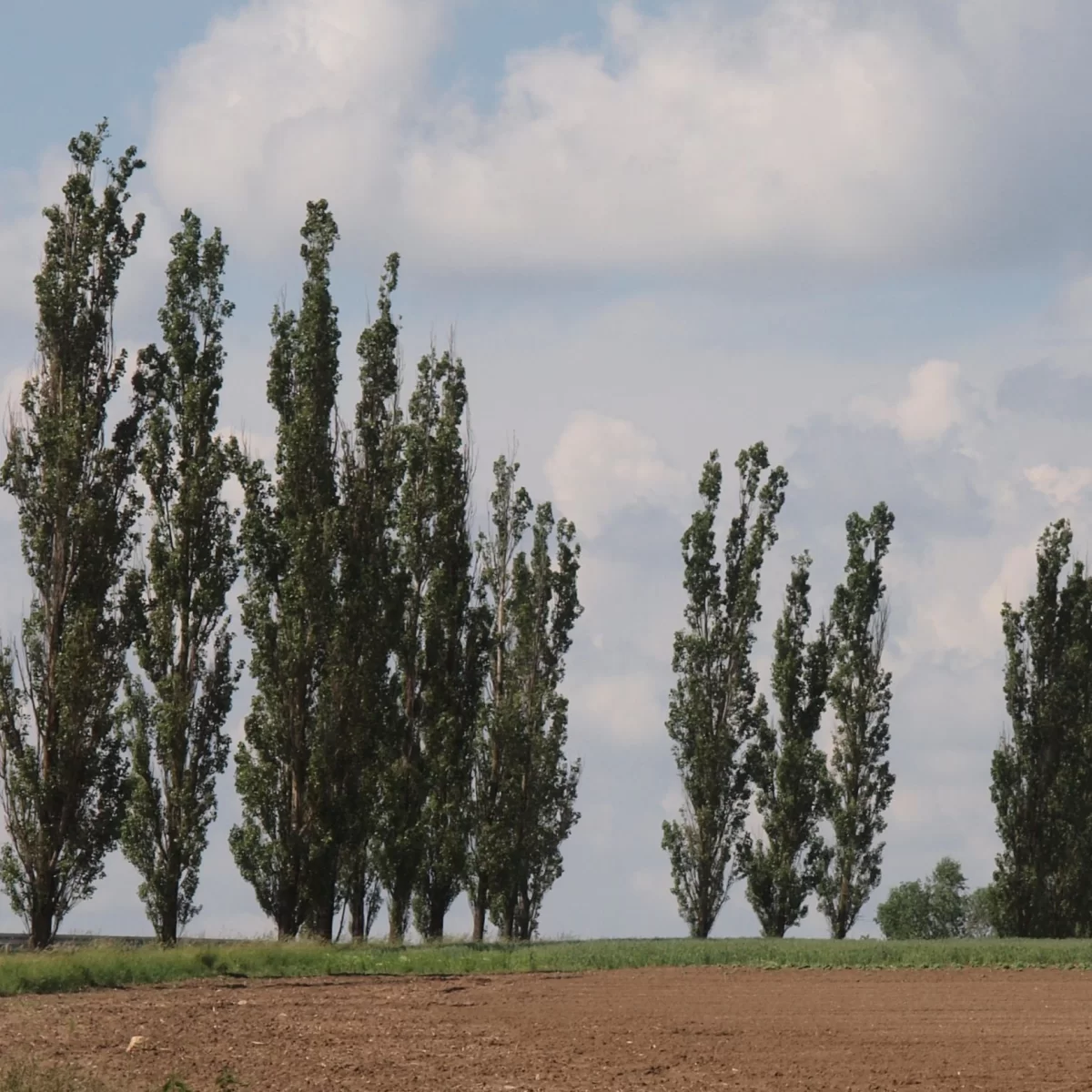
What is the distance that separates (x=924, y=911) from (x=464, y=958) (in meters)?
59.6

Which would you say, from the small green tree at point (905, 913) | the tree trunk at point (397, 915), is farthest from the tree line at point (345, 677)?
the small green tree at point (905, 913)

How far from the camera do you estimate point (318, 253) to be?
38.7 meters

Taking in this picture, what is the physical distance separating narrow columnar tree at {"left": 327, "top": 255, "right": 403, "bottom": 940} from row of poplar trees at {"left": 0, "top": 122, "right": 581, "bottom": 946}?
0.06 metres

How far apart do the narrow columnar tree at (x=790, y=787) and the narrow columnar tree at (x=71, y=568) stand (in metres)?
20.5

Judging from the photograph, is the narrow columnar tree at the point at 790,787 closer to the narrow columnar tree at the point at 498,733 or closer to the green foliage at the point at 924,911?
the narrow columnar tree at the point at 498,733

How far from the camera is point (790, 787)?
46469mm

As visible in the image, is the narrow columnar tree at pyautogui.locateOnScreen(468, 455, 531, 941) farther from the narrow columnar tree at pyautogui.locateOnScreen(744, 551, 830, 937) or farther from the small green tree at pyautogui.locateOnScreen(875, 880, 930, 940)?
the small green tree at pyautogui.locateOnScreen(875, 880, 930, 940)

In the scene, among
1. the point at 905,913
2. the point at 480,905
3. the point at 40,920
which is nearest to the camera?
the point at 40,920

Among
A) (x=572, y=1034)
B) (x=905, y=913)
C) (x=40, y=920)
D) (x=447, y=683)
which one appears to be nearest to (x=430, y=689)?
(x=447, y=683)

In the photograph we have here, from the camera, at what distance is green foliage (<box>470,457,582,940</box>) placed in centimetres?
4238

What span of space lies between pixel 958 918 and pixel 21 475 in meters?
66.4

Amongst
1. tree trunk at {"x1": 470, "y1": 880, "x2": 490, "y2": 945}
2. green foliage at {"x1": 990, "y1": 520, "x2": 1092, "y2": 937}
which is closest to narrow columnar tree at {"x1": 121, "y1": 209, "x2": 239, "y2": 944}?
tree trunk at {"x1": 470, "y1": 880, "x2": 490, "y2": 945}

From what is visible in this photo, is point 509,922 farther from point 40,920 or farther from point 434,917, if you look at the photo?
point 40,920

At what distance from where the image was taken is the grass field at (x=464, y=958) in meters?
26.6
